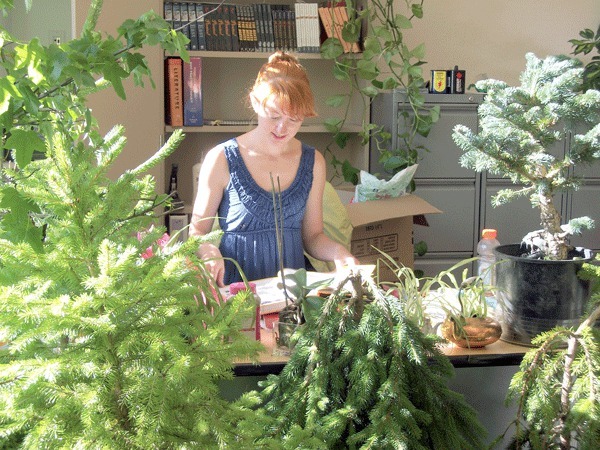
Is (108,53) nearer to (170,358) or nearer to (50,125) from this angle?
(50,125)

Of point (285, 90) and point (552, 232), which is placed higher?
point (285, 90)

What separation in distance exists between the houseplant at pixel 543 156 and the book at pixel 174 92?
262 centimetres

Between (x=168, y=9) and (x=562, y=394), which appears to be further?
(x=168, y=9)

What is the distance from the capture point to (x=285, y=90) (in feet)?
8.04

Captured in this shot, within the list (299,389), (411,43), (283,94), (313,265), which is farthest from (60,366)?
(411,43)

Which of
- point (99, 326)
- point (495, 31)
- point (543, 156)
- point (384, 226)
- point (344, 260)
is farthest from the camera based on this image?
point (495, 31)

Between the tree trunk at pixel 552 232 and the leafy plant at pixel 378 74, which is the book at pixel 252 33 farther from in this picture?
the tree trunk at pixel 552 232

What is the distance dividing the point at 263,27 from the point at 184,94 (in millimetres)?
542

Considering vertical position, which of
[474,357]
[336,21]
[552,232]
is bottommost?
[474,357]

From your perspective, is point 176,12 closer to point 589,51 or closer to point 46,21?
point 46,21

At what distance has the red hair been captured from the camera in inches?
96.3

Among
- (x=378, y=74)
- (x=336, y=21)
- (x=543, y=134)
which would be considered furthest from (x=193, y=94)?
(x=543, y=134)

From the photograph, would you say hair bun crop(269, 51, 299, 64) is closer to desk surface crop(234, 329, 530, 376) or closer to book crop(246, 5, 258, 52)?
desk surface crop(234, 329, 530, 376)

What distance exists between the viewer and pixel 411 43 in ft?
15.1
